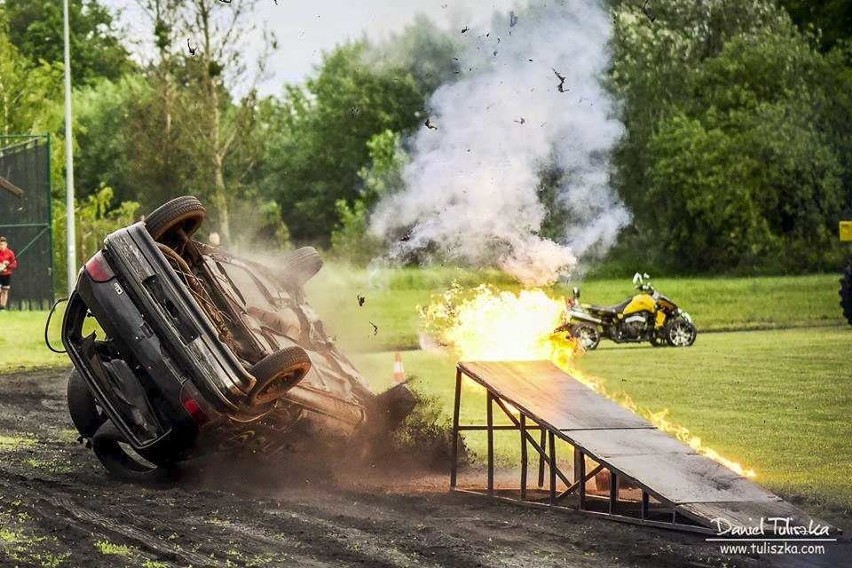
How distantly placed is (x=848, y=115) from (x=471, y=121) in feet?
97.4

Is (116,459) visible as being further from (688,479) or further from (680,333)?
(680,333)

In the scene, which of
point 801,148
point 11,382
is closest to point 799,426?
point 11,382

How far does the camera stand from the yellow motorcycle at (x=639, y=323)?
2688cm

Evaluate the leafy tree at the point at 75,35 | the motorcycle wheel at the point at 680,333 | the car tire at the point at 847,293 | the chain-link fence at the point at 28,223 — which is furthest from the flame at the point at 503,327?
the leafy tree at the point at 75,35

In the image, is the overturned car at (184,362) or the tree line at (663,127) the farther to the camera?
the tree line at (663,127)

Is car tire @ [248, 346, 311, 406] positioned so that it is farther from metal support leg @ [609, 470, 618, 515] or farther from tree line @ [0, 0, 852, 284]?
tree line @ [0, 0, 852, 284]

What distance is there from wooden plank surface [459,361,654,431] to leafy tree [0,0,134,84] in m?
55.3

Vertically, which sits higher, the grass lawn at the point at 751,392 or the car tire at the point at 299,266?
the car tire at the point at 299,266

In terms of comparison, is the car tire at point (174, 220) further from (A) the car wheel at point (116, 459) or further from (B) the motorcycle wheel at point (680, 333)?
(B) the motorcycle wheel at point (680, 333)

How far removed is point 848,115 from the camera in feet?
143

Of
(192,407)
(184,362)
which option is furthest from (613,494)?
(184,362)

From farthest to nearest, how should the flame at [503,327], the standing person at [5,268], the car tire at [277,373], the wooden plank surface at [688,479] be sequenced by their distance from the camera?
the standing person at [5,268] < the flame at [503,327] < the car tire at [277,373] < the wooden plank surface at [688,479]

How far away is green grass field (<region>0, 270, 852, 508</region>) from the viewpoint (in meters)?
13.9

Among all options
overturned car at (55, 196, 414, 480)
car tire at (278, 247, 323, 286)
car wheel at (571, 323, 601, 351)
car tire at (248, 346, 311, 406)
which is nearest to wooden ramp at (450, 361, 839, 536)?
overturned car at (55, 196, 414, 480)
